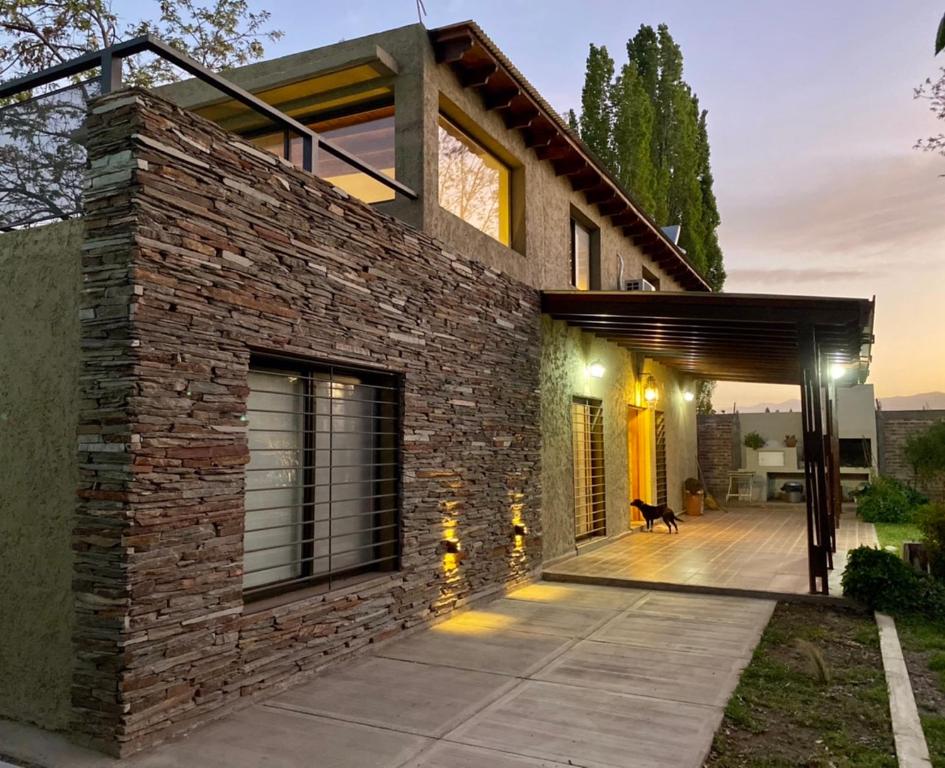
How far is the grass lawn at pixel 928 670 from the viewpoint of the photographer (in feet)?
12.9

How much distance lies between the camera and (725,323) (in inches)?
335

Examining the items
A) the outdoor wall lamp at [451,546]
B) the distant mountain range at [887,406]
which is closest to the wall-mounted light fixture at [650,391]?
the distant mountain range at [887,406]

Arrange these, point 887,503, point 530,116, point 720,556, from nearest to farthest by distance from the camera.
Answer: point 530,116 → point 720,556 → point 887,503


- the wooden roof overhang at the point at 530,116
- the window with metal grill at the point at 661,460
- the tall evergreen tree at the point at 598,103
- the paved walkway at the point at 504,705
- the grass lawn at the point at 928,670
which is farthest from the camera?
the tall evergreen tree at the point at 598,103

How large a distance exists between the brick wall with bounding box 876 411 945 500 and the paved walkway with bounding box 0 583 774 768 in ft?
43.9

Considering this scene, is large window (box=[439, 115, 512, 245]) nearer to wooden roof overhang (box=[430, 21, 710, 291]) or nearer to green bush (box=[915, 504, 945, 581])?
wooden roof overhang (box=[430, 21, 710, 291])

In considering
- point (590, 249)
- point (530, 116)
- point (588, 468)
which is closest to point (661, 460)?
point (588, 468)

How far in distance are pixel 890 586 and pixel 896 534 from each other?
20.4 ft

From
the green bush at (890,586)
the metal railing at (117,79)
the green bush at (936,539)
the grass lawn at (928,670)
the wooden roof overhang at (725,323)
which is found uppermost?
the metal railing at (117,79)

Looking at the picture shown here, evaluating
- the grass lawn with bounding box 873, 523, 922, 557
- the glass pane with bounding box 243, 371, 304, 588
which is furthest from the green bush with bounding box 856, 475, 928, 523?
the glass pane with bounding box 243, 371, 304, 588

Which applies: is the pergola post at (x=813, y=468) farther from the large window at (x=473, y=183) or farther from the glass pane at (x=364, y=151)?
the glass pane at (x=364, y=151)

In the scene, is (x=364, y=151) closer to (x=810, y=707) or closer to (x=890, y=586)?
(x=810, y=707)

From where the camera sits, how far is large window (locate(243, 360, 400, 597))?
16.0 feet

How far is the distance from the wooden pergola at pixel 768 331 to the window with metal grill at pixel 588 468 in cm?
121
